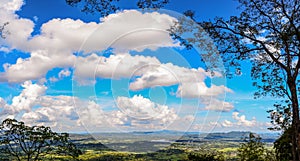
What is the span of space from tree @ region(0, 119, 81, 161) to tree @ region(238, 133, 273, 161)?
25.0ft

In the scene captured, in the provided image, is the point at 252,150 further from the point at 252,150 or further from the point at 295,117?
the point at 295,117

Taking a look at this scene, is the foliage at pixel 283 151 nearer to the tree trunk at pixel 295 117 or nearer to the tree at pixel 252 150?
the tree at pixel 252 150

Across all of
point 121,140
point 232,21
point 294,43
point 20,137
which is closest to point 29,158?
point 20,137

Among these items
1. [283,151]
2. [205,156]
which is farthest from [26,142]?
[283,151]

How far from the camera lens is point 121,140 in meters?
14.0

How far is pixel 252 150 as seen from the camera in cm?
1383

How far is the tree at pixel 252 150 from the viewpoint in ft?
44.6

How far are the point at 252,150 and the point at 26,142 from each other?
29.1ft

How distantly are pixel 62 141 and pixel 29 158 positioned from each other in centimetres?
110

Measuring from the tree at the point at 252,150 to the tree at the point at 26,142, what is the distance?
7.62 meters

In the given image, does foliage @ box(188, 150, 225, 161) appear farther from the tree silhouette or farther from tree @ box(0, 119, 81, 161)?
tree @ box(0, 119, 81, 161)

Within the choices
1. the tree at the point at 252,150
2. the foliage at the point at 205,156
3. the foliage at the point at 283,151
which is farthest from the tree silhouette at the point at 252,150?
the foliage at the point at 205,156

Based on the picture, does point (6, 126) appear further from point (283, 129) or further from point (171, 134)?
point (283, 129)

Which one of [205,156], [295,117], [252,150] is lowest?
[205,156]
